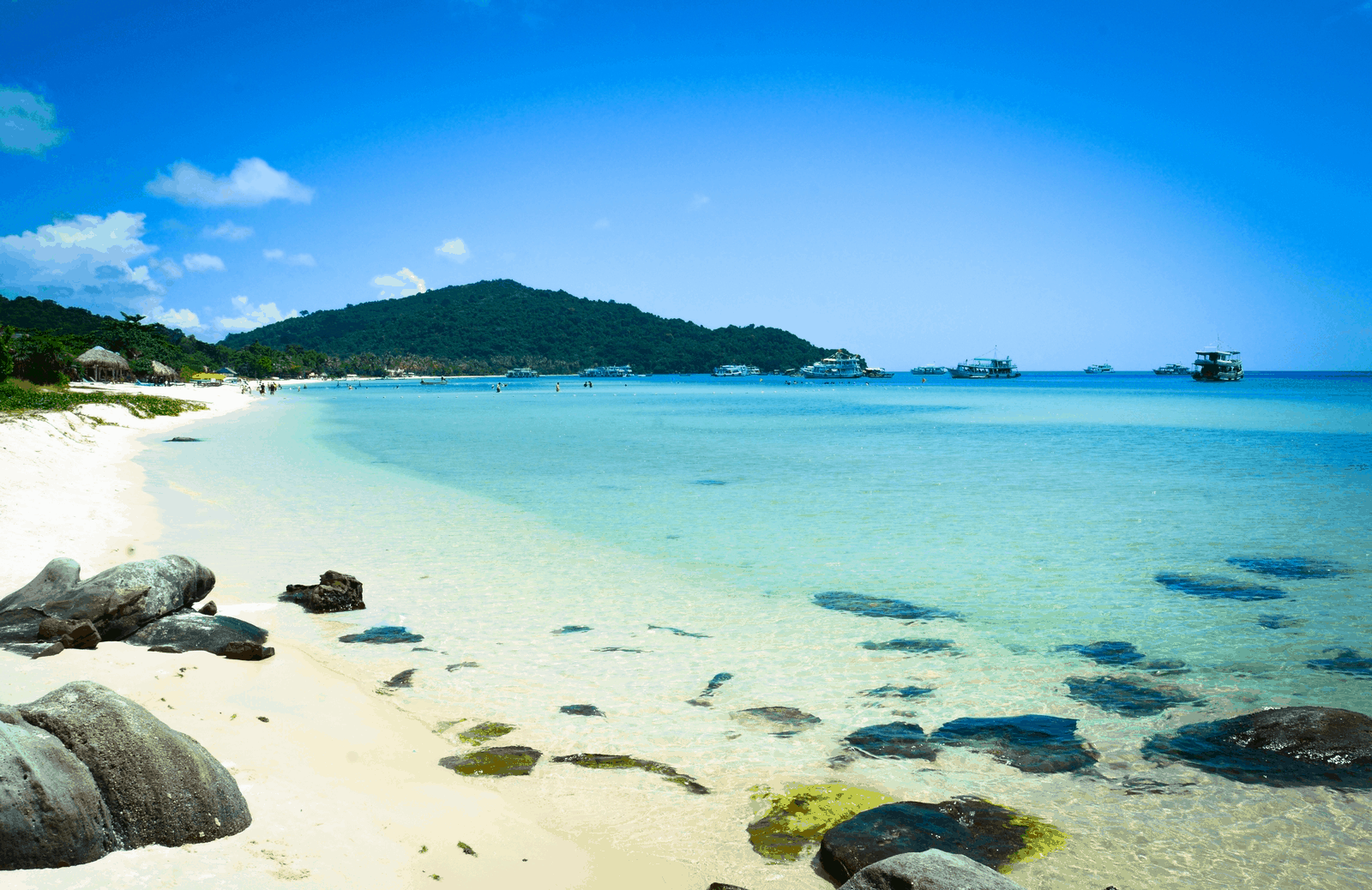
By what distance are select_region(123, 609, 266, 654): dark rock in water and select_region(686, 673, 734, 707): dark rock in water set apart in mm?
4147

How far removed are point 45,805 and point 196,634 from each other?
4.51 metres

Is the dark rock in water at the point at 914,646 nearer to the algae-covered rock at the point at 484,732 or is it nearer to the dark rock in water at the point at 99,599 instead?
the algae-covered rock at the point at 484,732

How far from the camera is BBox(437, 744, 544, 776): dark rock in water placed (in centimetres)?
569

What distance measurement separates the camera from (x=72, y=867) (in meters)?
3.45

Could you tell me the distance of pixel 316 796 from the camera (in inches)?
193

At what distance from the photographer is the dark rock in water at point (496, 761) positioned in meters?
5.69

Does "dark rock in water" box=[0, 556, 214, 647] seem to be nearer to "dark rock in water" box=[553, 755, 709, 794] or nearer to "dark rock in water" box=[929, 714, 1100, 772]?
"dark rock in water" box=[553, 755, 709, 794]

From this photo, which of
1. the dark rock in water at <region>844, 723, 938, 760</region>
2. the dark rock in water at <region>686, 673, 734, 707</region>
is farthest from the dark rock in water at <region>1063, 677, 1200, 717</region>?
the dark rock in water at <region>686, 673, 734, 707</region>

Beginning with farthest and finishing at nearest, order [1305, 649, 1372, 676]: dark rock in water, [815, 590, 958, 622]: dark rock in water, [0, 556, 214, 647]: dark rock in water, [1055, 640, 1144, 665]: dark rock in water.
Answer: [815, 590, 958, 622]: dark rock in water → [1055, 640, 1144, 665]: dark rock in water → [1305, 649, 1372, 676]: dark rock in water → [0, 556, 214, 647]: dark rock in water

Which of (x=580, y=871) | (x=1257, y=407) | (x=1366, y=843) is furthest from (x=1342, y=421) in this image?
(x=580, y=871)

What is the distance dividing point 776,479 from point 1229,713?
16.7 metres

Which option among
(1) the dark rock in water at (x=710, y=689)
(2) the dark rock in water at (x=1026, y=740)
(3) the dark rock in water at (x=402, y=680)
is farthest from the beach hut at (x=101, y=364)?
(2) the dark rock in water at (x=1026, y=740)

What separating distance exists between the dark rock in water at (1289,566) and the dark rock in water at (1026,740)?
787 centimetres

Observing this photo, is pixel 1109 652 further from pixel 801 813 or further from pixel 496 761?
pixel 496 761
